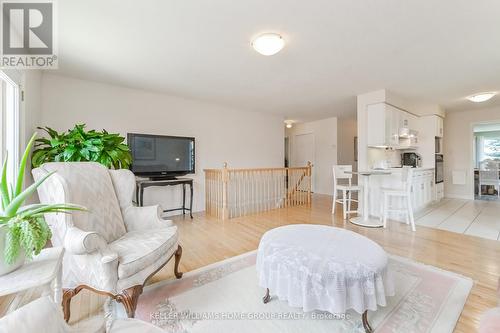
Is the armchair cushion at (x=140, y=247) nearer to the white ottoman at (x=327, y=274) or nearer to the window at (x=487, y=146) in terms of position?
the white ottoman at (x=327, y=274)

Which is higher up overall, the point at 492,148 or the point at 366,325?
the point at 492,148

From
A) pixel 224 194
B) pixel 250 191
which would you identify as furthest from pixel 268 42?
pixel 250 191

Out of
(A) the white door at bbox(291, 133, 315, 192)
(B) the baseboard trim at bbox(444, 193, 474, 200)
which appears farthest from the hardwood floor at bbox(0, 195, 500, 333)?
(B) the baseboard trim at bbox(444, 193, 474, 200)

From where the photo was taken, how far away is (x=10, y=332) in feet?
2.18

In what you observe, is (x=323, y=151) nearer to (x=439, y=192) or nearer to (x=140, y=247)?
(x=439, y=192)

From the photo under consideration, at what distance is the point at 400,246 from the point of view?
273 centimetres

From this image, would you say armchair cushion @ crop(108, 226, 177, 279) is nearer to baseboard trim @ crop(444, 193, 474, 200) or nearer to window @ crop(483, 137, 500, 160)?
baseboard trim @ crop(444, 193, 474, 200)

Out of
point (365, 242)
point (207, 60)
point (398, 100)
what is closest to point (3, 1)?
point (207, 60)

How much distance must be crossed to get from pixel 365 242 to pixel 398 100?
13.3ft

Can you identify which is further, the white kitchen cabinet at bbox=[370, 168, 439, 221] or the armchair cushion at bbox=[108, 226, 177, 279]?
the white kitchen cabinet at bbox=[370, 168, 439, 221]

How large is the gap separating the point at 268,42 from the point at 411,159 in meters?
4.86

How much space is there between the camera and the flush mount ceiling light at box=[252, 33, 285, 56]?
223 centimetres

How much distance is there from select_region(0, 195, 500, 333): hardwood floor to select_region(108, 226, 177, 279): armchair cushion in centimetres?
49

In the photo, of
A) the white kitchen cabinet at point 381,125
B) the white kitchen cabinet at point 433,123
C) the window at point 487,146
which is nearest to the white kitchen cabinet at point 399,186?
the white kitchen cabinet at point 381,125
